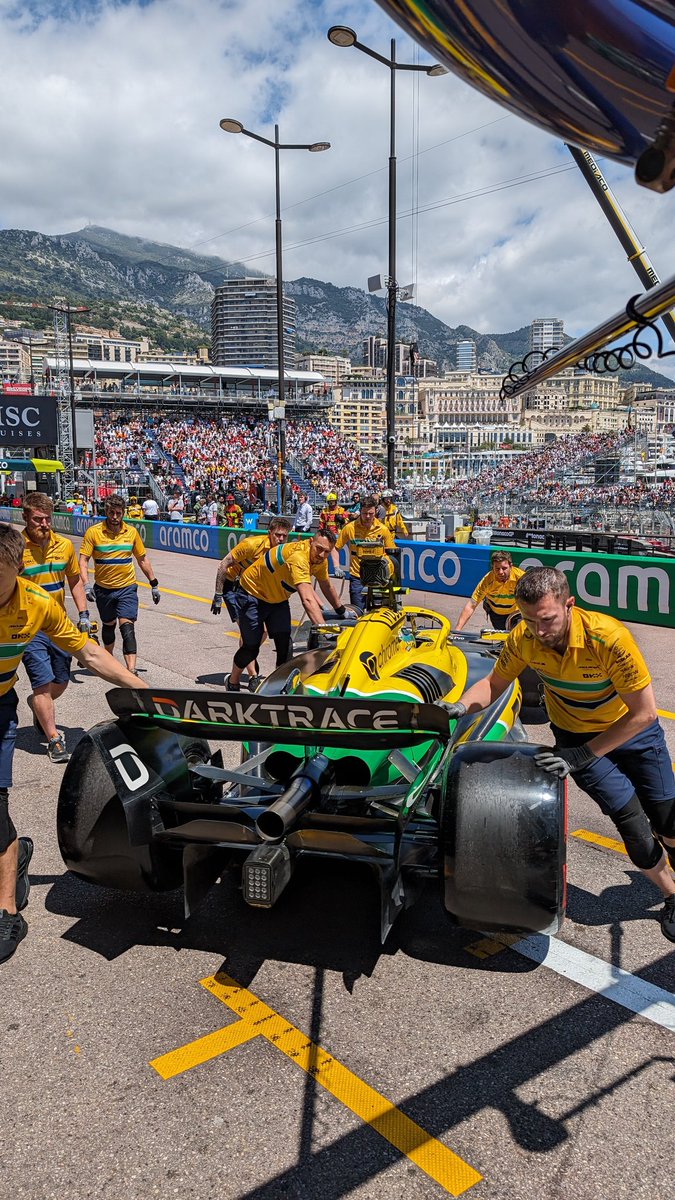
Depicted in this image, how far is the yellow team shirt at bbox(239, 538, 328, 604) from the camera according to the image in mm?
7258

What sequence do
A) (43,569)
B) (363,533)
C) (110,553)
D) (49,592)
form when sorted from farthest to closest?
1. (363,533)
2. (110,553)
3. (43,569)
4. (49,592)

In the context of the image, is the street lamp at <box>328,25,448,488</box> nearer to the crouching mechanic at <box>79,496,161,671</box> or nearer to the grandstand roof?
the crouching mechanic at <box>79,496,161,671</box>

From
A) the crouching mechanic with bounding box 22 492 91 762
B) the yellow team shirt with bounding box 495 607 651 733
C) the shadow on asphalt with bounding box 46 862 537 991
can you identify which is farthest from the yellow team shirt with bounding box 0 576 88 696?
the yellow team shirt with bounding box 495 607 651 733

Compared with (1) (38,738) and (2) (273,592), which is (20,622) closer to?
(1) (38,738)

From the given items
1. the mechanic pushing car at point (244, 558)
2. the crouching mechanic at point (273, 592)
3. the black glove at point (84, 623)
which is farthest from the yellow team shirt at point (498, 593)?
the black glove at point (84, 623)

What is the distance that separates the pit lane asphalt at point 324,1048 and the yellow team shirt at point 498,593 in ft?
12.4

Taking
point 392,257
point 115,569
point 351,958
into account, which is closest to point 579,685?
point 351,958

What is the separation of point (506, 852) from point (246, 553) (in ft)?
16.7

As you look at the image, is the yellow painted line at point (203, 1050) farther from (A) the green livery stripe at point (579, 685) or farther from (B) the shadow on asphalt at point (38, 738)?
(B) the shadow on asphalt at point (38, 738)

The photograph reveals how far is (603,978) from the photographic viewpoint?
11.1ft

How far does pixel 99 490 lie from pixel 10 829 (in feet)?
129

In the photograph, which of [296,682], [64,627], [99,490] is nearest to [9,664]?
[64,627]

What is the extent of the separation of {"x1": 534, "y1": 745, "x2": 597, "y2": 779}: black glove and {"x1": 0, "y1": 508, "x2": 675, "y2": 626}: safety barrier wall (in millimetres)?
9196

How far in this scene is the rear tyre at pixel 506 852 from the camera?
3.12 metres
